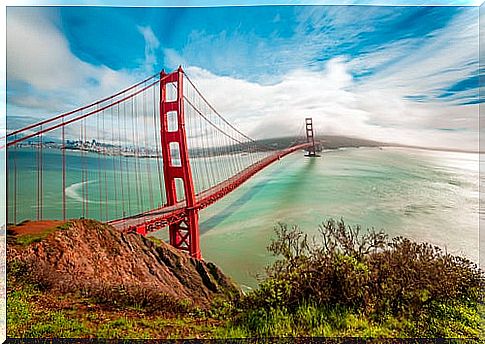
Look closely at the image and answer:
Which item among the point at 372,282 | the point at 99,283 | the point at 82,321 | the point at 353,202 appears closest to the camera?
the point at 82,321

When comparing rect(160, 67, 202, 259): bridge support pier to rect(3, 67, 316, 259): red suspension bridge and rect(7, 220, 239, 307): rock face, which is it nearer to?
rect(3, 67, 316, 259): red suspension bridge

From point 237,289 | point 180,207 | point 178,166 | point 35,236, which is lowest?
point 237,289

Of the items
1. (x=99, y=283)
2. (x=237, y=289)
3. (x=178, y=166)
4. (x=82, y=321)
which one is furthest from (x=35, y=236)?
(x=237, y=289)

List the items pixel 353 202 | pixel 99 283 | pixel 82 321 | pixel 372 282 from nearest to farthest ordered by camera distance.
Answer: pixel 82 321, pixel 372 282, pixel 99 283, pixel 353 202

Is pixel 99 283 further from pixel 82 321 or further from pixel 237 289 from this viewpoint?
pixel 237 289

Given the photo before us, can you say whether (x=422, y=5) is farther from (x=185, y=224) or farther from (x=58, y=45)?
(x=58, y=45)

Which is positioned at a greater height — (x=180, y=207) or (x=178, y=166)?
(x=178, y=166)

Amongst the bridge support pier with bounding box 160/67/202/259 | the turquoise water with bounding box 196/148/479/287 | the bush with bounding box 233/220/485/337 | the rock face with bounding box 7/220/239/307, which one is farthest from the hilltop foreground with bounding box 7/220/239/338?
the bush with bounding box 233/220/485/337
